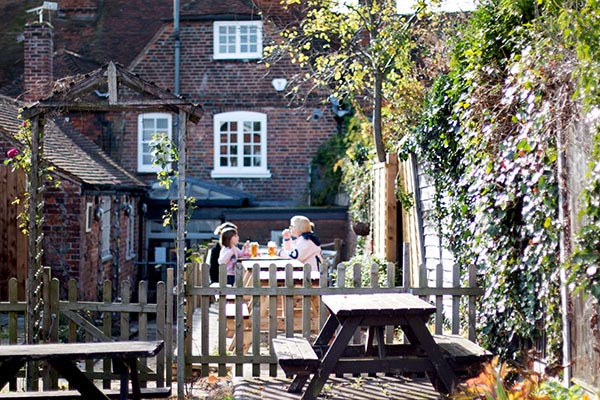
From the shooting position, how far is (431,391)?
25.0 feet

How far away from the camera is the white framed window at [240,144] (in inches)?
861

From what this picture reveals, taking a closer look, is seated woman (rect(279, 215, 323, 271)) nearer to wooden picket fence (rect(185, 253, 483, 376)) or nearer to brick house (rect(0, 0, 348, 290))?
wooden picket fence (rect(185, 253, 483, 376))

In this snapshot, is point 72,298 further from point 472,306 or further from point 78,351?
point 472,306

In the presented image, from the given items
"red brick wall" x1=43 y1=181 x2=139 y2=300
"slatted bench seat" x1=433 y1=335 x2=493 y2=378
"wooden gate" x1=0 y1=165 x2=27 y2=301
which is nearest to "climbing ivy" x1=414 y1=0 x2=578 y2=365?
"slatted bench seat" x1=433 y1=335 x2=493 y2=378

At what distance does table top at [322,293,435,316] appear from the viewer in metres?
6.39

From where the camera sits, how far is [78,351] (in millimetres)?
6332

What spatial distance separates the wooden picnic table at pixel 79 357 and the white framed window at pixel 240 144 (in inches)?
592

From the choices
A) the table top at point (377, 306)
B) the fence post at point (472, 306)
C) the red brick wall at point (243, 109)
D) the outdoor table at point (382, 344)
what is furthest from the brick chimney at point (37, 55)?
the outdoor table at point (382, 344)

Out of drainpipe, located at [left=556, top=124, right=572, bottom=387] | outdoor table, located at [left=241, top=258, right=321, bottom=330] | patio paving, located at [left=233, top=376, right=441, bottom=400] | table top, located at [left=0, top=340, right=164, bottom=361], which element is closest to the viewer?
drainpipe, located at [left=556, top=124, right=572, bottom=387]

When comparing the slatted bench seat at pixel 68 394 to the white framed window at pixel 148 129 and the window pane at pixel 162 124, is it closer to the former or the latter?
the white framed window at pixel 148 129

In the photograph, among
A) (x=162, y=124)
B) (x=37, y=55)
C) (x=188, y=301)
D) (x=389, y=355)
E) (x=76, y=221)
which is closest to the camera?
(x=389, y=355)

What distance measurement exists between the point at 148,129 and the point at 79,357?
16125mm

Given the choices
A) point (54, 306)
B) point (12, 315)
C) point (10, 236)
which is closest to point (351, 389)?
point (54, 306)

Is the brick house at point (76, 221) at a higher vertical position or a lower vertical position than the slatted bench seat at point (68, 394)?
higher
